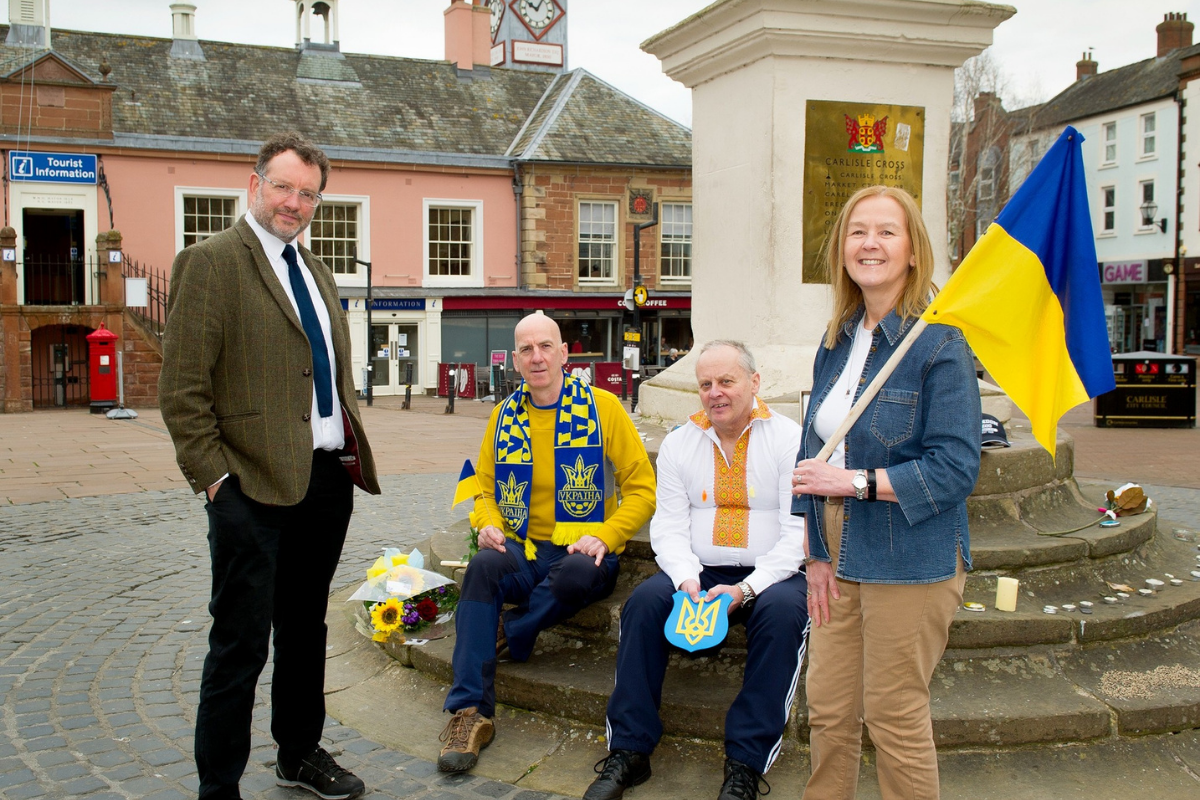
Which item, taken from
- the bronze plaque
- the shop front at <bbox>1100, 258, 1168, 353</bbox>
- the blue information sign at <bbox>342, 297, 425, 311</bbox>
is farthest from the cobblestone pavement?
the shop front at <bbox>1100, 258, 1168, 353</bbox>

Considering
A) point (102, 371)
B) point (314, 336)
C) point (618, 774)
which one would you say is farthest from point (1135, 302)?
point (314, 336)

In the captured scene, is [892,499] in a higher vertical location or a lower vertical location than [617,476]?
higher

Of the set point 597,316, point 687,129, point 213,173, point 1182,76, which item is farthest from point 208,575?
point 1182,76

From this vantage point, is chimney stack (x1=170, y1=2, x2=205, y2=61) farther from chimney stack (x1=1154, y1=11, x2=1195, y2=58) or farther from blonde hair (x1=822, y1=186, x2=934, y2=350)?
chimney stack (x1=1154, y1=11, x2=1195, y2=58)

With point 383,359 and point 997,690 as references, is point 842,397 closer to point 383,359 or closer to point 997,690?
point 997,690

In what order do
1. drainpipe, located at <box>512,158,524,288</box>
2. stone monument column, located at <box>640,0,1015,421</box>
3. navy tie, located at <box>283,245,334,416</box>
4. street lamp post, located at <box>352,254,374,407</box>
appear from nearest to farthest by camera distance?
navy tie, located at <box>283,245,334,416</box>
stone monument column, located at <box>640,0,1015,421</box>
street lamp post, located at <box>352,254,374,407</box>
drainpipe, located at <box>512,158,524,288</box>

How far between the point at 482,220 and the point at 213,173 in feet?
21.2

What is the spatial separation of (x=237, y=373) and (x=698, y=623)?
1586 mm

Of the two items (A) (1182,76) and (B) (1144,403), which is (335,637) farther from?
(A) (1182,76)

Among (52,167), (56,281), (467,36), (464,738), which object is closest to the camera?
(464,738)

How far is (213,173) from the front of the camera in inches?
904

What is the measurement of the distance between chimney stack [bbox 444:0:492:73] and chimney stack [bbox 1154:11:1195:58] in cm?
2492

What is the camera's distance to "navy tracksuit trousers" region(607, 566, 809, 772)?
10.0ft

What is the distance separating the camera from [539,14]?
42.2m
